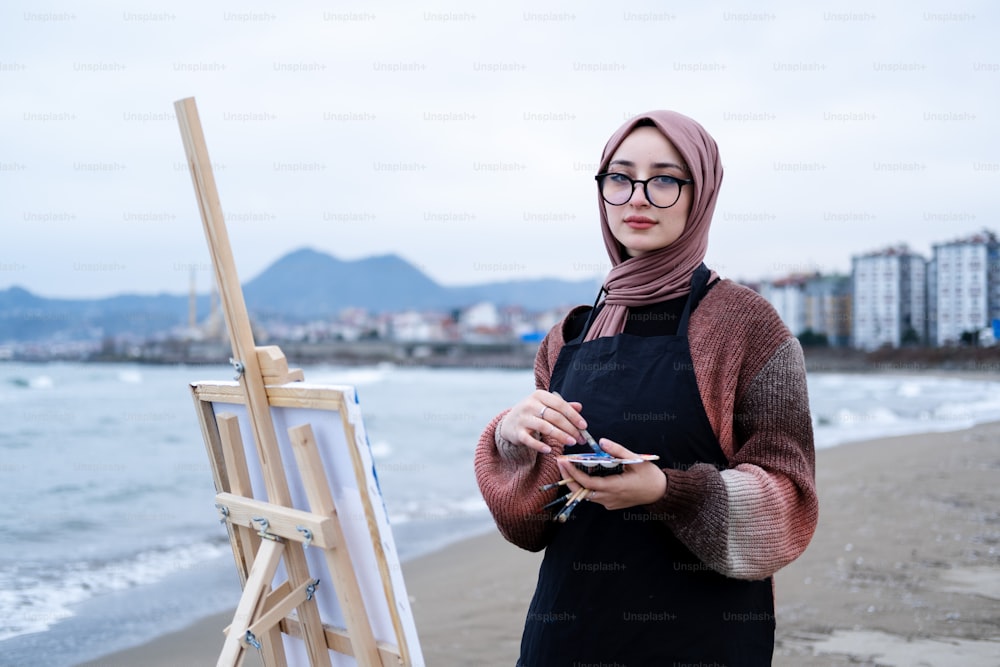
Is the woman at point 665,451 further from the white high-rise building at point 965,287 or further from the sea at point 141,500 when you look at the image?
the white high-rise building at point 965,287

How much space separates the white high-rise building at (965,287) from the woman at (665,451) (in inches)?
A: 2343

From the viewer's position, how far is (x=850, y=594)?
5137mm

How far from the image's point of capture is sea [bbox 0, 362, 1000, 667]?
5.57 meters

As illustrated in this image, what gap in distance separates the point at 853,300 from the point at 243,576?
76987mm

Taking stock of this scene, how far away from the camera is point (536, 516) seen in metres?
1.56

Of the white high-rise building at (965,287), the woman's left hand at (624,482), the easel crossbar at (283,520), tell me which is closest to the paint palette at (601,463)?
the woman's left hand at (624,482)

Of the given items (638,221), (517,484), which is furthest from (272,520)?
(638,221)

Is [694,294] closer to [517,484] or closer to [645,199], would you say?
[645,199]

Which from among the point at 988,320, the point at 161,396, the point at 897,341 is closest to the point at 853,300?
the point at 897,341

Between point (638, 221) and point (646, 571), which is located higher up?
point (638, 221)

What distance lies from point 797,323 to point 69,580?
265 ft

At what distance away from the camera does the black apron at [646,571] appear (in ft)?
4.74

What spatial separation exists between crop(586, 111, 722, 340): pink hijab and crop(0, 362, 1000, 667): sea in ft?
1.87

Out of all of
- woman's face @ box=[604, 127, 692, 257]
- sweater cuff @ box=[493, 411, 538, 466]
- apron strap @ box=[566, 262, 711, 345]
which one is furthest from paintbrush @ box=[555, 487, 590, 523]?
woman's face @ box=[604, 127, 692, 257]
